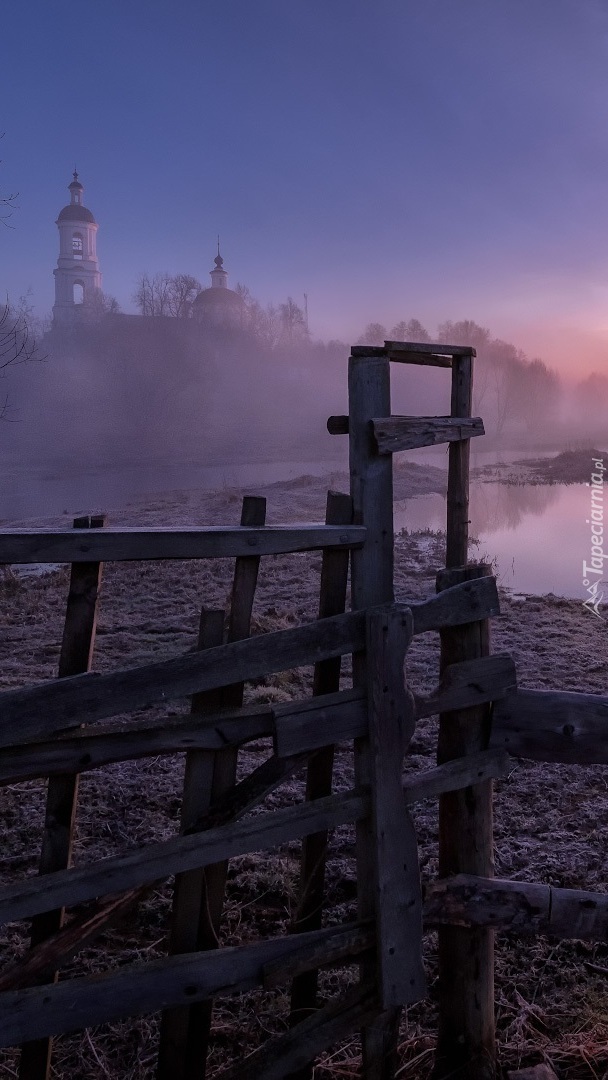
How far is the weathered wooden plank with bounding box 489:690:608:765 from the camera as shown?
131 inches

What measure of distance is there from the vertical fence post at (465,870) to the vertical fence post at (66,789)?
5.06ft

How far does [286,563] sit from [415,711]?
12648mm

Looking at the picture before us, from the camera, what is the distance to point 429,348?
3.67m

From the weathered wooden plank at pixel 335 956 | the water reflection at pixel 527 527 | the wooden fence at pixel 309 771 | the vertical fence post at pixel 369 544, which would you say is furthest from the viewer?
the water reflection at pixel 527 527

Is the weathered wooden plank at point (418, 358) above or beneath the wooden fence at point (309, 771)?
above

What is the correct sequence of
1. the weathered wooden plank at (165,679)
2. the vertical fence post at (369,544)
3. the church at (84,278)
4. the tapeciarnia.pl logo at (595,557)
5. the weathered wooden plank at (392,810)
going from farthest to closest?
the church at (84,278), the tapeciarnia.pl logo at (595,557), the vertical fence post at (369,544), the weathered wooden plank at (392,810), the weathered wooden plank at (165,679)

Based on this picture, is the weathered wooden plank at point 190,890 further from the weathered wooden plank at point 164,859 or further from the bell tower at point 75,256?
the bell tower at point 75,256

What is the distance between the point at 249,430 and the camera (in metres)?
84.7

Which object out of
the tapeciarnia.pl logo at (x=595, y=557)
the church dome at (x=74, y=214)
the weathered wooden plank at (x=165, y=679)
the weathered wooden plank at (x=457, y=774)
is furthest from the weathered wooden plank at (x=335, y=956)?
the church dome at (x=74, y=214)

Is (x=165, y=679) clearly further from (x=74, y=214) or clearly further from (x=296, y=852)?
(x=74, y=214)

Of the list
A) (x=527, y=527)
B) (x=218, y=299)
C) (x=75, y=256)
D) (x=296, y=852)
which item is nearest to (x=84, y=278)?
(x=75, y=256)

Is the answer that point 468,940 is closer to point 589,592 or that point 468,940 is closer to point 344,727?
point 344,727

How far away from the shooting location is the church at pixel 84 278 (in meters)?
117

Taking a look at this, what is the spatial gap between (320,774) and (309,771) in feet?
0.21
